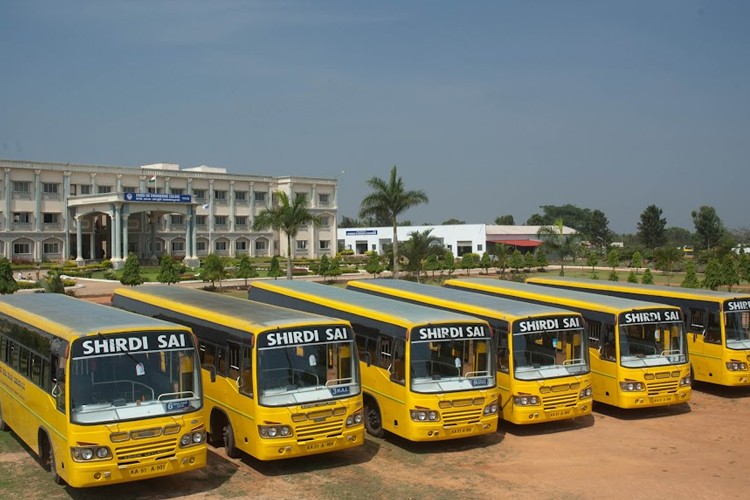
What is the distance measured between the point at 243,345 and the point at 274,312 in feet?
4.58

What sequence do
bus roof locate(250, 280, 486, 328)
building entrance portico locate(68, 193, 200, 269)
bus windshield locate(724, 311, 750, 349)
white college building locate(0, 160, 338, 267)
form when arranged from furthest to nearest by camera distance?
white college building locate(0, 160, 338, 267), building entrance portico locate(68, 193, 200, 269), bus windshield locate(724, 311, 750, 349), bus roof locate(250, 280, 486, 328)

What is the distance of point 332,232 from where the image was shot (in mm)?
87625

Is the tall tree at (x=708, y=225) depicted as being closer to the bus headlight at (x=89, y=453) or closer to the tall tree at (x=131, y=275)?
the tall tree at (x=131, y=275)

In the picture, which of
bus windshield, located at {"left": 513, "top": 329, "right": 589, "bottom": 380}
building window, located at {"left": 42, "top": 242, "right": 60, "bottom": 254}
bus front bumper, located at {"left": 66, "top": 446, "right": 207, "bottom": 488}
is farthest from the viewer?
building window, located at {"left": 42, "top": 242, "right": 60, "bottom": 254}

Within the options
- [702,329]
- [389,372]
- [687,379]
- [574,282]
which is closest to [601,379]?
[687,379]

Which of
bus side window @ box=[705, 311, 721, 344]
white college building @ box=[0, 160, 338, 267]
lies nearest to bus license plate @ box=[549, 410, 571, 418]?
bus side window @ box=[705, 311, 721, 344]

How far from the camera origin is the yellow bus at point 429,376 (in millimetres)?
12703

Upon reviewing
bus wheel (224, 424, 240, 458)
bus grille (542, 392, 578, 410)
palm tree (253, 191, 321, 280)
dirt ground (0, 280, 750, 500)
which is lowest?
dirt ground (0, 280, 750, 500)

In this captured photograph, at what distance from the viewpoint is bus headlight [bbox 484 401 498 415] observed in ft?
42.9

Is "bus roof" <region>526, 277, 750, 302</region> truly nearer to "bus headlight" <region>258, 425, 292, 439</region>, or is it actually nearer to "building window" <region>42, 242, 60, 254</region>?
"bus headlight" <region>258, 425, 292, 439</region>

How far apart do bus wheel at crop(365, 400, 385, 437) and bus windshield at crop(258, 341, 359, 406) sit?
1.94 m

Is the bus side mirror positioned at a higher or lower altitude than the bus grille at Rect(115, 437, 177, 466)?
higher

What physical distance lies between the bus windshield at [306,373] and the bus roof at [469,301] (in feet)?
12.2

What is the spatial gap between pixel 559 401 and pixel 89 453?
8285 mm
